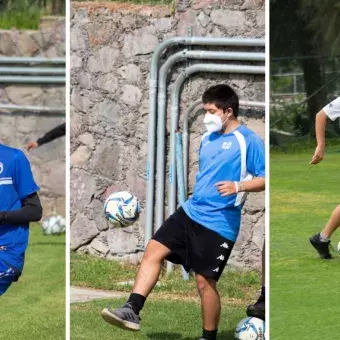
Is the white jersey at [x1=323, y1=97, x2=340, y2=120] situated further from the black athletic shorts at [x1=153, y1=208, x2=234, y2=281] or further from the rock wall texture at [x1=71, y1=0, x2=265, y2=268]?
the black athletic shorts at [x1=153, y1=208, x2=234, y2=281]

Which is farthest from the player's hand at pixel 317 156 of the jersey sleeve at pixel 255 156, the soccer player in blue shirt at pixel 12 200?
the soccer player in blue shirt at pixel 12 200

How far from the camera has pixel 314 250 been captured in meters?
9.24

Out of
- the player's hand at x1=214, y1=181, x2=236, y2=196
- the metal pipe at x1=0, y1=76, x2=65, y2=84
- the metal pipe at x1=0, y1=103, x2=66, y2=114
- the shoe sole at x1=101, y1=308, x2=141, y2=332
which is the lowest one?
the shoe sole at x1=101, y1=308, x2=141, y2=332

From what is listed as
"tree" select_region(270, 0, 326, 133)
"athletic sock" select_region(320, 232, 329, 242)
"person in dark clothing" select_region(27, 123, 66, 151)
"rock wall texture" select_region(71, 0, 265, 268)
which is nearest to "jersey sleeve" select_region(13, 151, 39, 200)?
"rock wall texture" select_region(71, 0, 265, 268)

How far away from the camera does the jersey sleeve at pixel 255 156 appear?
6.35 meters

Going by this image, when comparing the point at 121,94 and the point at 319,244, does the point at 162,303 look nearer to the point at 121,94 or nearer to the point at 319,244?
the point at 121,94

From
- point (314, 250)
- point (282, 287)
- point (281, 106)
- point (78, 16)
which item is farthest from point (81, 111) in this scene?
point (281, 106)

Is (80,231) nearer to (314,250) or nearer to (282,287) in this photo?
(282,287)

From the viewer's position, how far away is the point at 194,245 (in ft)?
21.5

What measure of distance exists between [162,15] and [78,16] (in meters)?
0.56

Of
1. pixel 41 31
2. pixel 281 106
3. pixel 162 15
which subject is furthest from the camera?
pixel 41 31

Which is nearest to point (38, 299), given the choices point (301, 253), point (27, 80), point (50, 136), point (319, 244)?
point (50, 136)

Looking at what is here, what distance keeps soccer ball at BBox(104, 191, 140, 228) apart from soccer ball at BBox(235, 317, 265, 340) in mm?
839

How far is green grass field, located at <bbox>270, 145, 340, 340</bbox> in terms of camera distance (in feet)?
24.4
